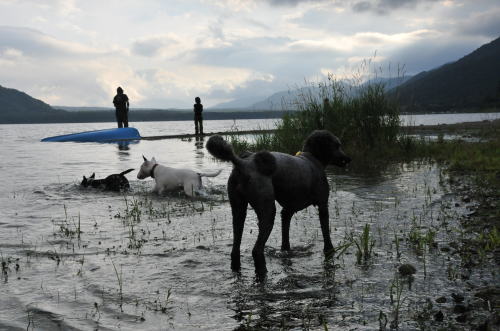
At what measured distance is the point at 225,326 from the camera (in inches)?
150

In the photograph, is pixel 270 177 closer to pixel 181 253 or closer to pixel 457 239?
pixel 181 253

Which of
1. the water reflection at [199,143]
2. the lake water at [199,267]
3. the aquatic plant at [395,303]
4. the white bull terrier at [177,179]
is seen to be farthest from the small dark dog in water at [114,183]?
the water reflection at [199,143]

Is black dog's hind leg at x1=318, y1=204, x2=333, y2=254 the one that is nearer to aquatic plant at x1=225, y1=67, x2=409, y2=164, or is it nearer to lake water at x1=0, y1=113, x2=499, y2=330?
lake water at x1=0, y1=113, x2=499, y2=330

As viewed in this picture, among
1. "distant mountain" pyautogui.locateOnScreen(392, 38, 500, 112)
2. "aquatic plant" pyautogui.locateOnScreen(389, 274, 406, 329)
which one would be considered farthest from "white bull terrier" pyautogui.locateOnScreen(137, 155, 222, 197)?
"distant mountain" pyautogui.locateOnScreen(392, 38, 500, 112)

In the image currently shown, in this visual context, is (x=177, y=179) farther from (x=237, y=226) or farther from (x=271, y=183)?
(x=271, y=183)

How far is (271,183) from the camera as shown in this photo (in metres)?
4.93

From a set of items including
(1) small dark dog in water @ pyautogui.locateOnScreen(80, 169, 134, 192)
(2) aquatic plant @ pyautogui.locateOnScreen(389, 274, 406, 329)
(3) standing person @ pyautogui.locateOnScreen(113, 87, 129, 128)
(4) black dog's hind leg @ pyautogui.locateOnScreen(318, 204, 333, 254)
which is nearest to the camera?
(2) aquatic plant @ pyautogui.locateOnScreen(389, 274, 406, 329)

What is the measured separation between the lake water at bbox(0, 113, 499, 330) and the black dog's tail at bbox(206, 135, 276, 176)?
122 centimetres

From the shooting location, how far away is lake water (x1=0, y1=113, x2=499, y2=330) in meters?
4.03

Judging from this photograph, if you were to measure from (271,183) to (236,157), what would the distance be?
19.0 inches

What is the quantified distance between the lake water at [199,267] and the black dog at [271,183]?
46cm

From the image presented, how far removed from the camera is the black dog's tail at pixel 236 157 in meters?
4.65

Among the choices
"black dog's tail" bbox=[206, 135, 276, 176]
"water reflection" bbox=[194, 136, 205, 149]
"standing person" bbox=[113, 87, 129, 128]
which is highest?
"standing person" bbox=[113, 87, 129, 128]

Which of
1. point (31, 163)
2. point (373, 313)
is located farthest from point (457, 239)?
point (31, 163)
